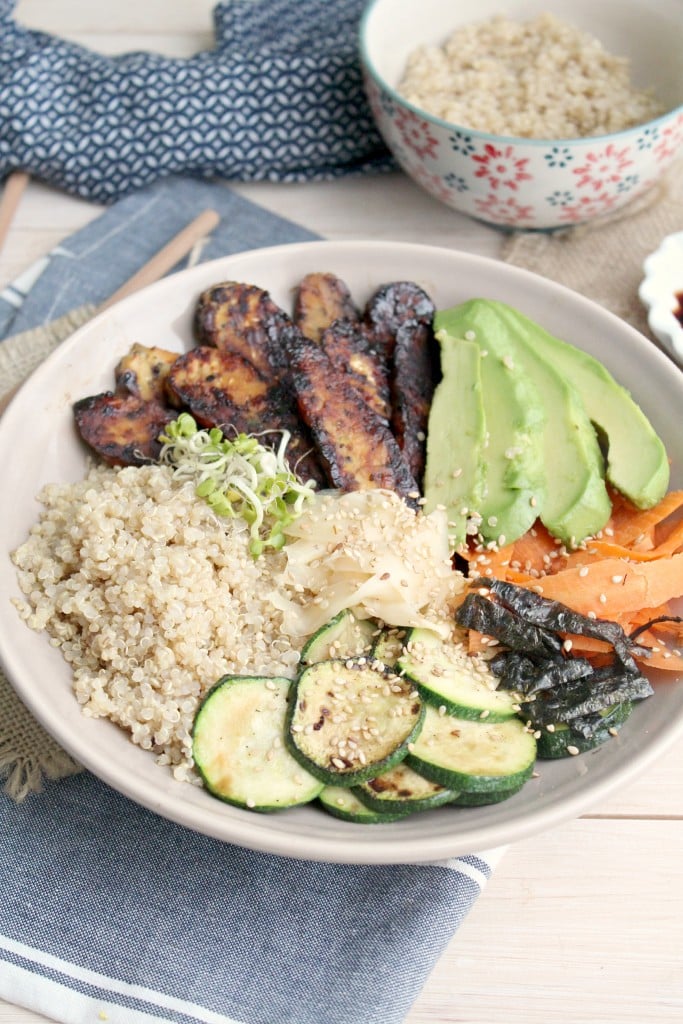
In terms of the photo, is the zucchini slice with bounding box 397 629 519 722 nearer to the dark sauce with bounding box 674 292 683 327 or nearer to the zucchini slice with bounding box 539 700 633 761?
the zucchini slice with bounding box 539 700 633 761

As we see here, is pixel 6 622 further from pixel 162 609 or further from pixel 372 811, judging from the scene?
pixel 372 811

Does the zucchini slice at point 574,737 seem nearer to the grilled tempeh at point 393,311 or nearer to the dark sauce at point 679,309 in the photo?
the grilled tempeh at point 393,311

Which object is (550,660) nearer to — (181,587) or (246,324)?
(181,587)

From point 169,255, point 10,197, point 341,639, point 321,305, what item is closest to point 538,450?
point 341,639

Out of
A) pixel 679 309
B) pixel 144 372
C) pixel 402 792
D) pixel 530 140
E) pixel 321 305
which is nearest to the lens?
pixel 402 792

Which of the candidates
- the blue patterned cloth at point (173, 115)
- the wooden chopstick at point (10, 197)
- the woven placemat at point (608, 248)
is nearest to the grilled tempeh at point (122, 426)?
the wooden chopstick at point (10, 197)
